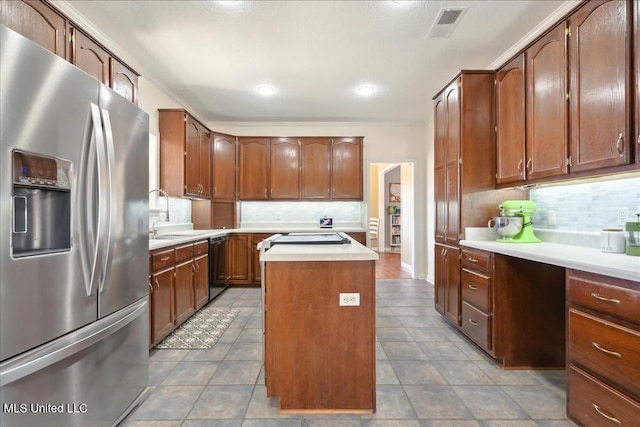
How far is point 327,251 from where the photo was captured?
68.2 inches

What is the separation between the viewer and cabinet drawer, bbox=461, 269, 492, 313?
2346 mm

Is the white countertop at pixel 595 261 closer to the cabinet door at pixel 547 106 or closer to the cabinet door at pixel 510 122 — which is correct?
the cabinet door at pixel 547 106

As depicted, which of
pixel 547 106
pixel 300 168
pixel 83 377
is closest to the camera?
pixel 83 377

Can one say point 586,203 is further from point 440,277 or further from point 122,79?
point 122,79

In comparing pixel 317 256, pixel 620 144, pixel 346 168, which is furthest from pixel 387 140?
pixel 317 256

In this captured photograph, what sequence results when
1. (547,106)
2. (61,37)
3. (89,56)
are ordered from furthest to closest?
1. (547,106)
2. (89,56)
3. (61,37)

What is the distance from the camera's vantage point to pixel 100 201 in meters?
1.41

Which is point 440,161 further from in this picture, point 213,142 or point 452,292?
point 213,142

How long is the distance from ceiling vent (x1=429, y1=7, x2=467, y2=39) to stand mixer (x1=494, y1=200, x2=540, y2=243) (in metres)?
1.59

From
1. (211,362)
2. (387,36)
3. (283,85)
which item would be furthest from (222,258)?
(387,36)

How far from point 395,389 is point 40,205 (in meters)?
2.17

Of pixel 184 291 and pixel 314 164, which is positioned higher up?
pixel 314 164

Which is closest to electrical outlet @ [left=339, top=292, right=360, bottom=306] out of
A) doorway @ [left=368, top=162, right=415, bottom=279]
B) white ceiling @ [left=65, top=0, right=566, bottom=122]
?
white ceiling @ [left=65, top=0, right=566, bottom=122]

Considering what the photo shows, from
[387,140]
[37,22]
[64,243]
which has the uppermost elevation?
[387,140]
